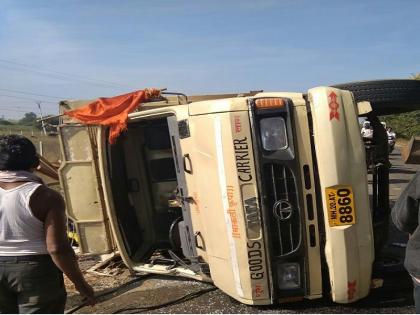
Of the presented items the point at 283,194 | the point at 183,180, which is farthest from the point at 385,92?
the point at 183,180

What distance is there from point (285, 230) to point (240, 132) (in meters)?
0.89

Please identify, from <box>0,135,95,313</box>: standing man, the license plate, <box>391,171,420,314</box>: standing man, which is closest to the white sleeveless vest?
<box>0,135,95,313</box>: standing man

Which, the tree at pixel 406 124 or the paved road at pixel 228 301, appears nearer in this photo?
the paved road at pixel 228 301

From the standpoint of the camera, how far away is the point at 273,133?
386cm

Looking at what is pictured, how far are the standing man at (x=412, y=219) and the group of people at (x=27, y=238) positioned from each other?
0.59 feet

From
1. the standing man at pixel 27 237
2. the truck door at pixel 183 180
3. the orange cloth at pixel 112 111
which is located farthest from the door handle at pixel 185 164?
the standing man at pixel 27 237

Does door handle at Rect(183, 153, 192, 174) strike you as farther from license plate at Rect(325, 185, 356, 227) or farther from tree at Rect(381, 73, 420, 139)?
tree at Rect(381, 73, 420, 139)

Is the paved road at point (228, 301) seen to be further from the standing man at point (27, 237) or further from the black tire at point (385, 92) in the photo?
the standing man at point (27, 237)

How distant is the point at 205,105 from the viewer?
4.06 metres

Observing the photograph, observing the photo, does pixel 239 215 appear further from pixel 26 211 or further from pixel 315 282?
pixel 26 211

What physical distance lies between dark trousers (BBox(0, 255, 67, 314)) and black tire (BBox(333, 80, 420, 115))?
3.20m

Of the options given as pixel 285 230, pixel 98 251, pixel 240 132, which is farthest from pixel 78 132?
pixel 285 230

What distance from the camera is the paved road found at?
13.6 feet

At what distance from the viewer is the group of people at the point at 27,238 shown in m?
2.61
